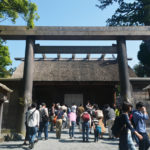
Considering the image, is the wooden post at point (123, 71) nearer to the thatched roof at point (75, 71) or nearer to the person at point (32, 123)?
the person at point (32, 123)

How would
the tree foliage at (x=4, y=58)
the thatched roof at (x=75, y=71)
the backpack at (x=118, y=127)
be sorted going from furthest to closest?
the tree foliage at (x=4, y=58) < the thatched roof at (x=75, y=71) < the backpack at (x=118, y=127)

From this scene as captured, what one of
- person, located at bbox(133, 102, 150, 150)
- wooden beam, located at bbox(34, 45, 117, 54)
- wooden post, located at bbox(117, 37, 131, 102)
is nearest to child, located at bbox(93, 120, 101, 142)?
wooden post, located at bbox(117, 37, 131, 102)

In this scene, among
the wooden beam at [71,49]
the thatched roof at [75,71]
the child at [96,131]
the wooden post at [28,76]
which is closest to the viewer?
the child at [96,131]

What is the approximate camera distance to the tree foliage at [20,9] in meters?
7.78

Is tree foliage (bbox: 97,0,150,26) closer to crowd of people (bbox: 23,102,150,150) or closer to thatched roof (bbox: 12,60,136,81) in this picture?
thatched roof (bbox: 12,60,136,81)

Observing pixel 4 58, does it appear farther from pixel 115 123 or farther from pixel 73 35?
pixel 115 123

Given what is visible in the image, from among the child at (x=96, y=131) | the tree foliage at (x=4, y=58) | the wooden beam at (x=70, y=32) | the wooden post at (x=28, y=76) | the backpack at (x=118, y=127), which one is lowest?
the child at (x=96, y=131)

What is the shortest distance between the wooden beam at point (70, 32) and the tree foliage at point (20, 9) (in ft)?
1.70

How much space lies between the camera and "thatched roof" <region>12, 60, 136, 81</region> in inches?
549

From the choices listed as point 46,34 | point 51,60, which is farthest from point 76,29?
point 51,60

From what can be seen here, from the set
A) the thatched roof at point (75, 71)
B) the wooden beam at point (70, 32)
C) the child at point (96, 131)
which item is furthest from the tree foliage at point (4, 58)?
→ the child at point (96, 131)

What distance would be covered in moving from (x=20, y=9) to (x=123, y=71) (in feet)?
19.7

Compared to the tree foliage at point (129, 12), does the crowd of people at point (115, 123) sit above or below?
below

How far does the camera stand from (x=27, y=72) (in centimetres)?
832
